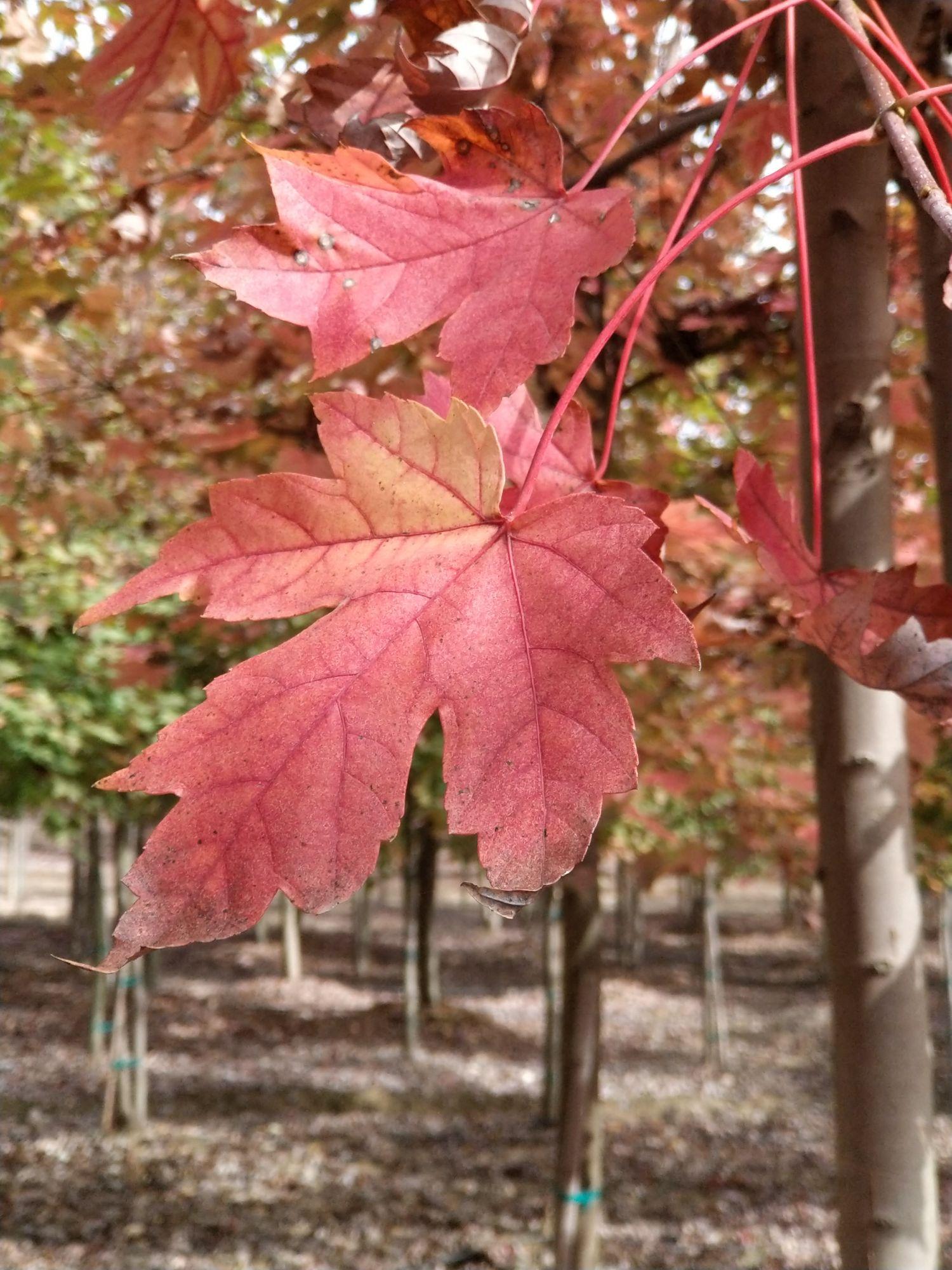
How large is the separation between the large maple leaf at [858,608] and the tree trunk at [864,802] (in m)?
0.48

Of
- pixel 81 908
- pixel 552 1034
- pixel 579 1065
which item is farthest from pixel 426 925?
pixel 579 1065

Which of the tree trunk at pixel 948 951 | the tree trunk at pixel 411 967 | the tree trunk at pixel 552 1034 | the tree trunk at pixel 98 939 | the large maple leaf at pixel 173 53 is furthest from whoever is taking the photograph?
the tree trunk at pixel 411 967

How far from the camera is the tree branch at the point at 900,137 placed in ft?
1.55

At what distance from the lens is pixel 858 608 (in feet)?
2.00

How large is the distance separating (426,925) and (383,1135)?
4206 mm

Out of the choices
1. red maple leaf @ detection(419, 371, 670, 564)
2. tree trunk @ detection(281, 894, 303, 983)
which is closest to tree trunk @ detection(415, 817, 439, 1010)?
tree trunk @ detection(281, 894, 303, 983)

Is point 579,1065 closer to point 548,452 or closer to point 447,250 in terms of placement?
point 548,452

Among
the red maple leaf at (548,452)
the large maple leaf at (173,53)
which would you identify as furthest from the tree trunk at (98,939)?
the red maple leaf at (548,452)

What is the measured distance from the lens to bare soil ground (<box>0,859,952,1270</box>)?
16.1 feet

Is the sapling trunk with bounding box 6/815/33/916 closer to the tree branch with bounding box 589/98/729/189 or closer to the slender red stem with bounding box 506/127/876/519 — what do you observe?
the tree branch with bounding box 589/98/729/189

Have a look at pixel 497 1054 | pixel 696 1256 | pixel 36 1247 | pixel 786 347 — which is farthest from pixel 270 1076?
pixel 786 347

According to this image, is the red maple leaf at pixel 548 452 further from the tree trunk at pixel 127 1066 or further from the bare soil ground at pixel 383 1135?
the tree trunk at pixel 127 1066

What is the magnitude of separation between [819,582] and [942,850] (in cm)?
764

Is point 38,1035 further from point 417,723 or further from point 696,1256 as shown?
point 417,723
